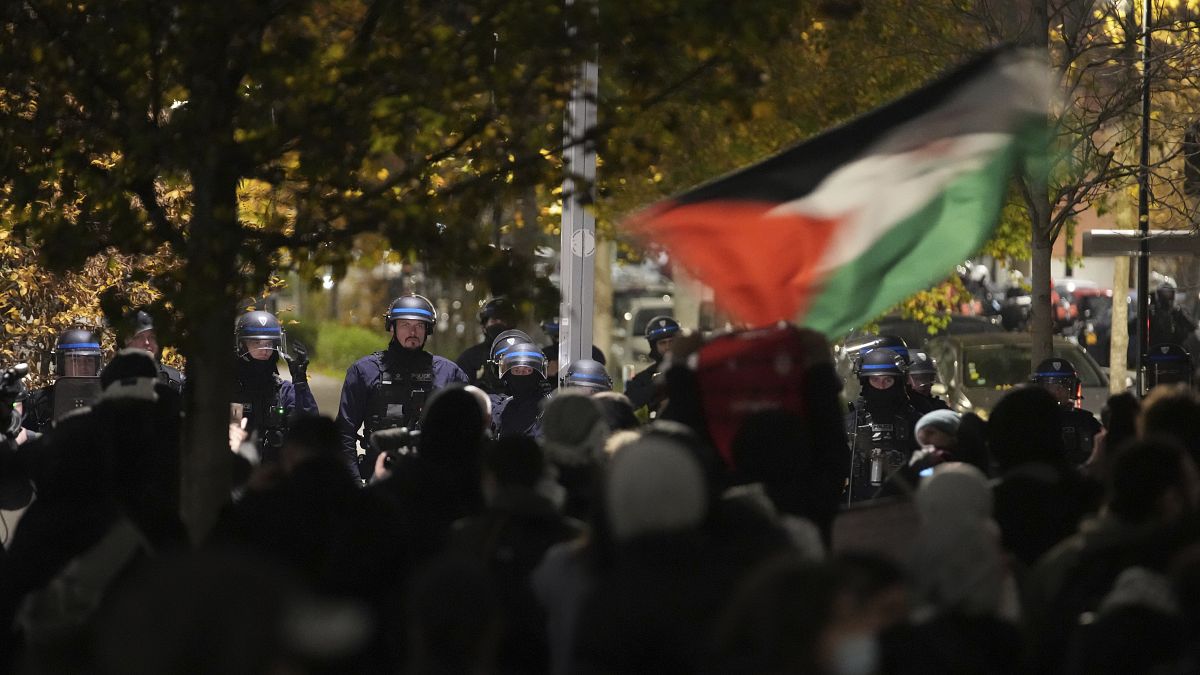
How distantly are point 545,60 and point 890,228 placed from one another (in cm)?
174

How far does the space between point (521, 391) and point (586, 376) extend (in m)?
1.54

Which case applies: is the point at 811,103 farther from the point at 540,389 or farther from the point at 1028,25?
the point at 540,389

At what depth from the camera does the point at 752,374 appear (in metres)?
7.36

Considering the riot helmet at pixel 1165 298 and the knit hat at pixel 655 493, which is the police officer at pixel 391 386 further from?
the riot helmet at pixel 1165 298

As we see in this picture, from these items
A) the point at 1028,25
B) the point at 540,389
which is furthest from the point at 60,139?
the point at 1028,25

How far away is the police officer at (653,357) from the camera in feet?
45.6

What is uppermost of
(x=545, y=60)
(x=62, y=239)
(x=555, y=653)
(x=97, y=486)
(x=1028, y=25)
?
(x=1028, y=25)

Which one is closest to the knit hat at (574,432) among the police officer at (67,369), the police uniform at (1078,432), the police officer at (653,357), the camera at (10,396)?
the camera at (10,396)

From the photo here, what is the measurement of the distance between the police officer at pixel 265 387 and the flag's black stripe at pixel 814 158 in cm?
581

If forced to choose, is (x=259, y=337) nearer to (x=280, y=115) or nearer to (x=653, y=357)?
(x=653, y=357)

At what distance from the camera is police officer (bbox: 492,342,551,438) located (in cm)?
1351

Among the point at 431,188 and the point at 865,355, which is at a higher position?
the point at 431,188

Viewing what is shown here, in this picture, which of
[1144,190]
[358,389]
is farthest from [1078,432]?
[358,389]

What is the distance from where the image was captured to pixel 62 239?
7410 millimetres
